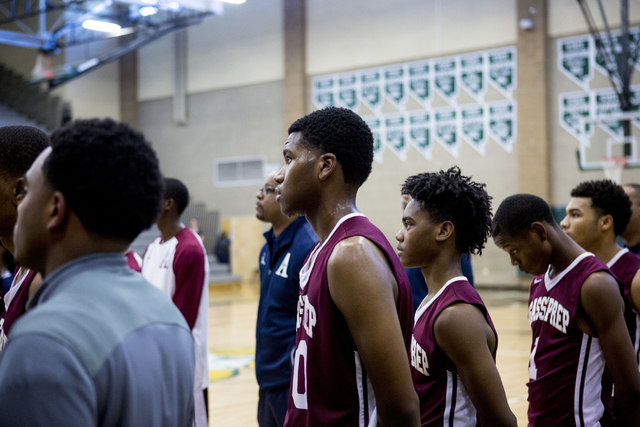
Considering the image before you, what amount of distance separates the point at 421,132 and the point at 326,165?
1384cm

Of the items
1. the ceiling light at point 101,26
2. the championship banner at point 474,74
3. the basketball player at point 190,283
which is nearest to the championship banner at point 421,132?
the championship banner at point 474,74

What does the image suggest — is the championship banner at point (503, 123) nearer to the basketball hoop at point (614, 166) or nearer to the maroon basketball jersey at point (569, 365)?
the basketball hoop at point (614, 166)

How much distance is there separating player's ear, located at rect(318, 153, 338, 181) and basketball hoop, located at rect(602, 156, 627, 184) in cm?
1164

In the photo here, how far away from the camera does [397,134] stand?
51.5ft

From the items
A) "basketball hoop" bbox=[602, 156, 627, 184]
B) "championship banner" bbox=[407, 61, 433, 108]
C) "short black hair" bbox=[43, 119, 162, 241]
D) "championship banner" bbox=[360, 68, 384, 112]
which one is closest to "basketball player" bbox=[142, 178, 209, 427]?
"short black hair" bbox=[43, 119, 162, 241]

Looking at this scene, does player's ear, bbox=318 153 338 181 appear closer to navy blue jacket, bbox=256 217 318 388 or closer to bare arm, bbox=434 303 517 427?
bare arm, bbox=434 303 517 427

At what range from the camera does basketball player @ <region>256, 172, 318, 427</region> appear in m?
3.03

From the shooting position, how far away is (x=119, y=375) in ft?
3.48

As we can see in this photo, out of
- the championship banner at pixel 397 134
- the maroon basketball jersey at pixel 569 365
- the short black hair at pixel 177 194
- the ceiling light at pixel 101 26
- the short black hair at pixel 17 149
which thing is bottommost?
the maroon basketball jersey at pixel 569 365

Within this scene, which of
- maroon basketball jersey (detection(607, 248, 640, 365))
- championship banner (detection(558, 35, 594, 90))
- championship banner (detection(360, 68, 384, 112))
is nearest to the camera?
maroon basketball jersey (detection(607, 248, 640, 365))

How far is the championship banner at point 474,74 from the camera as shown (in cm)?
1442

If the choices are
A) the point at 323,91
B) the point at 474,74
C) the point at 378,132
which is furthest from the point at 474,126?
the point at 323,91

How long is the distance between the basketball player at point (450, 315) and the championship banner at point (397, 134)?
13294mm

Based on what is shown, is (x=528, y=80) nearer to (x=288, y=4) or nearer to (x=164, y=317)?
(x=288, y=4)
